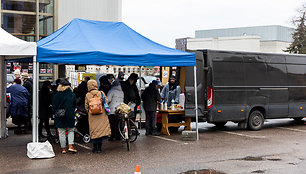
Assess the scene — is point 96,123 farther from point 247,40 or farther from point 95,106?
point 247,40

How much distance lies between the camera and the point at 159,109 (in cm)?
1277

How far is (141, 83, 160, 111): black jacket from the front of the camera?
12195mm

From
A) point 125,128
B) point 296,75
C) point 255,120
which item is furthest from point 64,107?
point 296,75

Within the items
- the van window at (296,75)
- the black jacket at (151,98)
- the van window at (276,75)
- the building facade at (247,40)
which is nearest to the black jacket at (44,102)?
the black jacket at (151,98)

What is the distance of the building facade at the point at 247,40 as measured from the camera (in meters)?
65.8

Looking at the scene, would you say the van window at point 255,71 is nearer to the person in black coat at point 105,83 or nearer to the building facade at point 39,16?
the person in black coat at point 105,83

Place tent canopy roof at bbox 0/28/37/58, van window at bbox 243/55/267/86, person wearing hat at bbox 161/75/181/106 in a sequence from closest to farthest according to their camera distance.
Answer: tent canopy roof at bbox 0/28/37/58
person wearing hat at bbox 161/75/181/106
van window at bbox 243/55/267/86

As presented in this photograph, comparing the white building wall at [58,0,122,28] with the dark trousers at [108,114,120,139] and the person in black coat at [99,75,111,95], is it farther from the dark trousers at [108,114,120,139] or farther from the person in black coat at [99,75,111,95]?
the dark trousers at [108,114,120,139]

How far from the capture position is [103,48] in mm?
10250

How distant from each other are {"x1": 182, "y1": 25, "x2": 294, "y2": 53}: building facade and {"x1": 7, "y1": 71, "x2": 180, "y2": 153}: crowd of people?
51.1 m

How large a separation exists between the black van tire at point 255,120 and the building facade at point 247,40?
159 feet

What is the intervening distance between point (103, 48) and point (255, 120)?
6.34m

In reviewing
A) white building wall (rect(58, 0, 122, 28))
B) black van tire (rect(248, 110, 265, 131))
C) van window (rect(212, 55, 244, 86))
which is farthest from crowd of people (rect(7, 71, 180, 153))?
white building wall (rect(58, 0, 122, 28))

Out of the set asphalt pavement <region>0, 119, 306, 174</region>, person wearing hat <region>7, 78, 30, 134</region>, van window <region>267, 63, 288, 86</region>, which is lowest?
asphalt pavement <region>0, 119, 306, 174</region>
